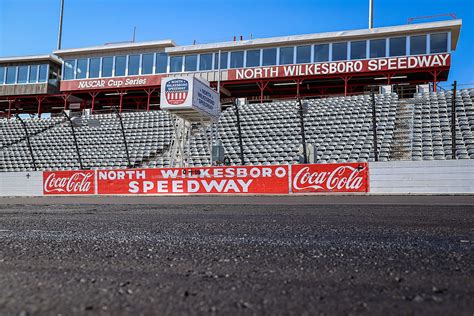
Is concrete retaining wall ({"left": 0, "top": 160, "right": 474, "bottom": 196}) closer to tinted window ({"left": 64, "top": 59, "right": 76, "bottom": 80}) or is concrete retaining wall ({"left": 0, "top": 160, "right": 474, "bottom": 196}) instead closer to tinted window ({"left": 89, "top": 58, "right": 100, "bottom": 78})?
tinted window ({"left": 89, "top": 58, "right": 100, "bottom": 78})

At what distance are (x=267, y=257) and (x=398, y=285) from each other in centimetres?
108

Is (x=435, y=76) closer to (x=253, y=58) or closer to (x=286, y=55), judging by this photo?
(x=286, y=55)

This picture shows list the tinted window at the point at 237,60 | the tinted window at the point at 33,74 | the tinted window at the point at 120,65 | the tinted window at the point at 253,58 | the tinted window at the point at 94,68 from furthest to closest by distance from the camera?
the tinted window at the point at 33,74 < the tinted window at the point at 94,68 < the tinted window at the point at 120,65 < the tinted window at the point at 237,60 < the tinted window at the point at 253,58

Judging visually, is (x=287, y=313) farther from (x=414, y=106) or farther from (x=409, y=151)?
(x=414, y=106)

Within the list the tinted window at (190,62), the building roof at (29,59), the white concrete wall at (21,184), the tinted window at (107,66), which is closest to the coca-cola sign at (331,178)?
the white concrete wall at (21,184)

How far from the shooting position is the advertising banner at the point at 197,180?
57.8ft

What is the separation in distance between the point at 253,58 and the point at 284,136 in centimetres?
1239

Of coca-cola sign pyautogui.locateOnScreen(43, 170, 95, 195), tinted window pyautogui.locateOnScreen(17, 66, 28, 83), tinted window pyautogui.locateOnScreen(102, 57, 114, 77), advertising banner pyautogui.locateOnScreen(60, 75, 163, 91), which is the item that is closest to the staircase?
coca-cola sign pyautogui.locateOnScreen(43, 170, 95, 195)

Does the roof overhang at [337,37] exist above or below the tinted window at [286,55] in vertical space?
above

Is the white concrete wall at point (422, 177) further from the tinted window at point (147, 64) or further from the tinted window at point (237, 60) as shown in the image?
the tinted window at point (147, 64)

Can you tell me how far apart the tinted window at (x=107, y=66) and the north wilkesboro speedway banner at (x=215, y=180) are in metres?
19.5

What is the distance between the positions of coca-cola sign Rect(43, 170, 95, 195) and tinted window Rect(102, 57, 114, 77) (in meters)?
19.5

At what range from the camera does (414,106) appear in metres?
25.9

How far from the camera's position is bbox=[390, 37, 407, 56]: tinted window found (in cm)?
3097
